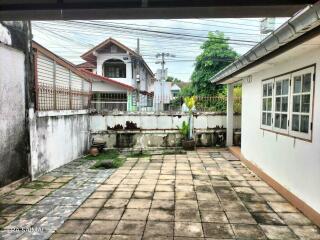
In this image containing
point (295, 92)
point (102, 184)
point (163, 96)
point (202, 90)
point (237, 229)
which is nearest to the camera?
point (237, 229)

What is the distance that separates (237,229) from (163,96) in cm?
868

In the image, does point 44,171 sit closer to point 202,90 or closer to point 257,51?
point 257,51

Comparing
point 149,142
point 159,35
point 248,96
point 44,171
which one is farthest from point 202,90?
point 44,171

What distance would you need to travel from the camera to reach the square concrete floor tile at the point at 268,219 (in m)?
3.81

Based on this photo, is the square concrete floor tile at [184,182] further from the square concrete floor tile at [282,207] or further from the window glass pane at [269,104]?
the window glass pane at [269,104]

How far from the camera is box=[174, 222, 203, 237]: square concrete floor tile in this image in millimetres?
3455

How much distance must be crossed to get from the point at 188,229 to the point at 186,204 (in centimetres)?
96

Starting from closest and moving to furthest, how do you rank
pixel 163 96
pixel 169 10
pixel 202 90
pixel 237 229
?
1. pixel 169 10
2. pixel 237 229
3. pixel 163 96
4. pixel 202 90

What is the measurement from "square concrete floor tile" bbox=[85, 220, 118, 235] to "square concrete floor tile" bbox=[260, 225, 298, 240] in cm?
210

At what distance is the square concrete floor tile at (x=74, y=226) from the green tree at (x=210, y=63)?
54.8ft

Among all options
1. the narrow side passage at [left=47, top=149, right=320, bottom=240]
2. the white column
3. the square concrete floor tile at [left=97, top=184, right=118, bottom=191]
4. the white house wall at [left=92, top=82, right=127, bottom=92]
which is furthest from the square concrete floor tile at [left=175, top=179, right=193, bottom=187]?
the white house wall at [left=92, top=82, right=127, bottom=92]

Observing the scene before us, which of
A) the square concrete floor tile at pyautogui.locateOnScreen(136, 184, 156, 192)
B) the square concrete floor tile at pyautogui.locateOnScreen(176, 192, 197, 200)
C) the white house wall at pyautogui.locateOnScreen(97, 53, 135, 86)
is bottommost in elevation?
the square concrete floor tile at pyautogui.locateOnScreen(136, 184, 156, 192)

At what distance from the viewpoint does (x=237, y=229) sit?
11.8 ft

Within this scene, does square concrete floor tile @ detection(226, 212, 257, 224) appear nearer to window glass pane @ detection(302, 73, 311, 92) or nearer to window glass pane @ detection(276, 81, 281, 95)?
window glass pane @ detection(302, 73, 311, 92)
